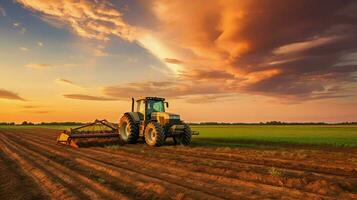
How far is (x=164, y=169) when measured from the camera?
9.01 m

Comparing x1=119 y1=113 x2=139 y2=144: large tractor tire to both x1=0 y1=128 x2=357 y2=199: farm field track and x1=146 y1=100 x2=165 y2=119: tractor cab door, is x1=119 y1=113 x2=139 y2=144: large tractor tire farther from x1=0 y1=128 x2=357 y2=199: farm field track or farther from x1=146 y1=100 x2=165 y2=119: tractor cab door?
x1=0 y1=128 x2=357 y2=199: farm field track

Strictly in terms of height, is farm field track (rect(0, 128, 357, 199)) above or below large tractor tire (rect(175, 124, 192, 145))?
below

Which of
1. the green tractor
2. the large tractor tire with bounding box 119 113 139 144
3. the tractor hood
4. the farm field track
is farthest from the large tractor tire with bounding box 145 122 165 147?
the farm field track

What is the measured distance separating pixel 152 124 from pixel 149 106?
168 cm

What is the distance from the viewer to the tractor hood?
16297mm

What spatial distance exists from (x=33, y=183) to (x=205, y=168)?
4.33m

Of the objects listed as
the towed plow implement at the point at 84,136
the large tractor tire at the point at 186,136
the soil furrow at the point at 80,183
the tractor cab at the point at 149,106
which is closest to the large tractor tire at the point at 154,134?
the tractor cab at the point at 149,106

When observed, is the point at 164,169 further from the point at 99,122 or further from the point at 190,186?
the point at 99,122

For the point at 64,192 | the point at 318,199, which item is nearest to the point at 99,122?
the point at 64,192

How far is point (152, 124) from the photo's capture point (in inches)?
622

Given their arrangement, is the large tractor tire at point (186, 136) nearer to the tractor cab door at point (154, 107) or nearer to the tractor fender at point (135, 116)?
the tractor cab door at point (154, 107)

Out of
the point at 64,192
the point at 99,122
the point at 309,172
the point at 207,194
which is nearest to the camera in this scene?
the point at 207,194

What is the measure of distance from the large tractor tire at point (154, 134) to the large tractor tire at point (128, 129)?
121cm

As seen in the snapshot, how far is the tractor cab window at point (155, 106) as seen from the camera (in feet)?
56.4
